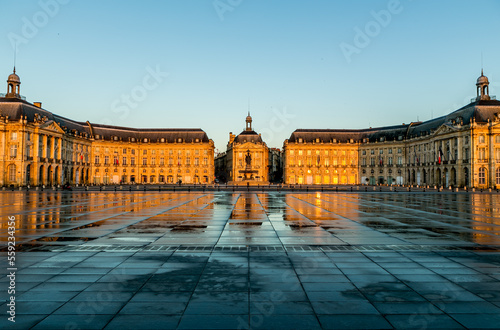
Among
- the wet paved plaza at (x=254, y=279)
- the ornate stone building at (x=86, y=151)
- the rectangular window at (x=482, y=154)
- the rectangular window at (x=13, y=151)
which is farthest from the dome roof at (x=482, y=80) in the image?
the rectangular window at (x=13, y=151)

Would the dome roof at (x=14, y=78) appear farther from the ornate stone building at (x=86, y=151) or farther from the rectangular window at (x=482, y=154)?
the rectangular window at (x=482, y=154)

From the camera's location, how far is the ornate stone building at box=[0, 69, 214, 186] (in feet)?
273

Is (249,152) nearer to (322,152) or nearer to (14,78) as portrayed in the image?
(322,152)

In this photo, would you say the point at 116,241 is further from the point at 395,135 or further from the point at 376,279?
the point at 395,135

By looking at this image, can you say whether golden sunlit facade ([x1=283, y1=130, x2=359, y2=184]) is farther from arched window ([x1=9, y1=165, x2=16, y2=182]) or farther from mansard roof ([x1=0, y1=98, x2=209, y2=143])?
arched window ([x1=9, y1=165, x2=16, y2=182])

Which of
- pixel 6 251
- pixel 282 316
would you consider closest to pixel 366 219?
pixel 282 316

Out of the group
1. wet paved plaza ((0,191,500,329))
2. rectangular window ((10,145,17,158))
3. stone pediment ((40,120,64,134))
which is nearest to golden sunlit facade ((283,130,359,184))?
stone pediment ((40,120,64,134))

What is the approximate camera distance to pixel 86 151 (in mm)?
119062

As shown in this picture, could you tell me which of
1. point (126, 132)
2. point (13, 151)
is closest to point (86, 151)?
point (126, 132)

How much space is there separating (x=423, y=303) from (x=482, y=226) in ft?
44.7

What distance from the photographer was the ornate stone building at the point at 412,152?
85.6 meters

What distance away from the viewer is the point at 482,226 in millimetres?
17734

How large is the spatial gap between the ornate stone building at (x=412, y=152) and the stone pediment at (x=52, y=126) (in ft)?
253

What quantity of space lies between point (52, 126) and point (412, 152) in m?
106
